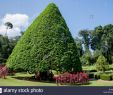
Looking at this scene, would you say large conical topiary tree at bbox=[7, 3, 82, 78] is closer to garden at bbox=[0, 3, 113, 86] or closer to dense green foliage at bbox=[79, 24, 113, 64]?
garden at bbox=[0, 3, 113, 86]

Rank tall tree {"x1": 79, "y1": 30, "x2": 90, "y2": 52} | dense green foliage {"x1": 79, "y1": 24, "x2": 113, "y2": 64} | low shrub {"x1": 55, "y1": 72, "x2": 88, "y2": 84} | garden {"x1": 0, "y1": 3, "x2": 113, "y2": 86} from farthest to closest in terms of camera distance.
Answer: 1. tall tree {"x1": 79, "y1": 30, "x2": 90, "y2": 52}
2. dense green foliage {"x1": 79, "y1": 24, "x2": 113, "y2": 64}
3. garden {"x1": 0, "y1": 3, "x2": 113, "y2": 86}
4. low shrub {"x1": 55, "y1": 72, "x2": 88, "y2": 84}

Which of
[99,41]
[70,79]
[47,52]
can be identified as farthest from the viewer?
[99,41]

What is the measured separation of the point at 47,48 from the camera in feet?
121

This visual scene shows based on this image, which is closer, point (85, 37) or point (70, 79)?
point (70, 79)

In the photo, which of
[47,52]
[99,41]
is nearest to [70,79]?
[47,52]

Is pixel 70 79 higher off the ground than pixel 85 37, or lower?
lower

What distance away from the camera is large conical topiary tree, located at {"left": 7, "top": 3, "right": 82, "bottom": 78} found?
1436 inches

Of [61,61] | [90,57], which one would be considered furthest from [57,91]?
[90,57]

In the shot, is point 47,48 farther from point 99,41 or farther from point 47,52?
point 99,41

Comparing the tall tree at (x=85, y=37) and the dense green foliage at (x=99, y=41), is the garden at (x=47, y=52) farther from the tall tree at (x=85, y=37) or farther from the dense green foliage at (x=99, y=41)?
the tall tree at (x=85, y=37)

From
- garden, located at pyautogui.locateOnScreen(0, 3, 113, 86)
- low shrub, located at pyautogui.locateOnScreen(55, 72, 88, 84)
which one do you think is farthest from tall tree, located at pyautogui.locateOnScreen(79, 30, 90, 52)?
low shrub, located at pyautogui.locateOnScreen(55, 72, 88, 84)

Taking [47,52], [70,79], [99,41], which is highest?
[99,41]

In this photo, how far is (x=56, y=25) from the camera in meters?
37.9

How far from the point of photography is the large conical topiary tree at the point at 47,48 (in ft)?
120
